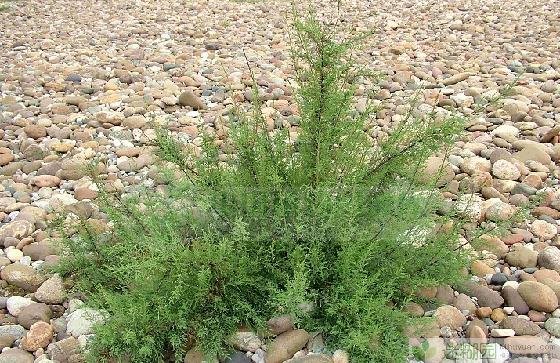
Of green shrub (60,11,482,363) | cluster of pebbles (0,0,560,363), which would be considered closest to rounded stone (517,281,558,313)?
cluster of pebbles (0,0,560,363)

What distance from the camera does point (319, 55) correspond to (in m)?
2.61

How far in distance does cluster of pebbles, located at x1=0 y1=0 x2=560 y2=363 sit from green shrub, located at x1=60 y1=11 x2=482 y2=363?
0.47 ft

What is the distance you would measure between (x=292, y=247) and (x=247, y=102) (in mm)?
3093

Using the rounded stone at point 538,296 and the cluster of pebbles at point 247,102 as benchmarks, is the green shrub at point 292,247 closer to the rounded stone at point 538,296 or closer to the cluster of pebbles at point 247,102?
the cluster of pebbles at point 247,102

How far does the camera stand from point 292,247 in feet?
8.78

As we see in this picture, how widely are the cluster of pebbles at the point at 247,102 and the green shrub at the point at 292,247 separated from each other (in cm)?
14

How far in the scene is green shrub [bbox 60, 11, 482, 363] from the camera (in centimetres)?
246

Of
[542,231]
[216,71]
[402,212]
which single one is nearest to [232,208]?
[402,212]

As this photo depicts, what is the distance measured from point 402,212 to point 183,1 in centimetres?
830

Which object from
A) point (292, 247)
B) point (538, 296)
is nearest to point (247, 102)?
point (292, 247)

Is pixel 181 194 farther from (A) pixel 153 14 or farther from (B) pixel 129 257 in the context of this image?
(A) pixel 153 14

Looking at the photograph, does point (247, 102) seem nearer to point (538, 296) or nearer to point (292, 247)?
point (292, 247)

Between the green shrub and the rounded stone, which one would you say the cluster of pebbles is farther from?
the green shrub

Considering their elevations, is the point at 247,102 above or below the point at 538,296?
below
